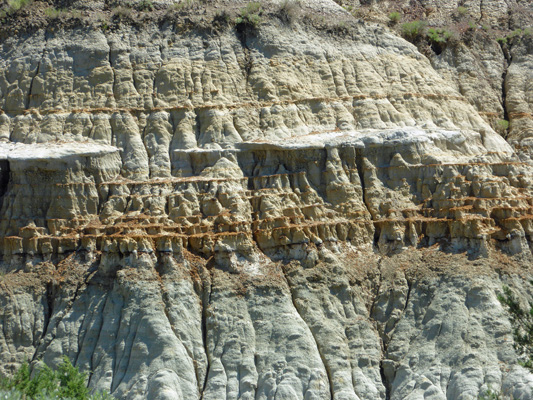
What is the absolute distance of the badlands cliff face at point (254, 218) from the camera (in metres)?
31.0

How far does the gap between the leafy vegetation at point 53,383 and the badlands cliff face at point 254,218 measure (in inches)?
66.1

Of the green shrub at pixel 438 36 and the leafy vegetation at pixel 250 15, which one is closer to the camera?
the leafy vegetation at pixel 250 15

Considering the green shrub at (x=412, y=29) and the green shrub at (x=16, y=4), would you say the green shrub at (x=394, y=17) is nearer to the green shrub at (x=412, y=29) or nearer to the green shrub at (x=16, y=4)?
the green shrub at (x=412, y=29)

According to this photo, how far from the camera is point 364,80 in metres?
40.2

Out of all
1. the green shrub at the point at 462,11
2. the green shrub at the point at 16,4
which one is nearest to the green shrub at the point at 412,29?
the green shrub at the point at 462,11

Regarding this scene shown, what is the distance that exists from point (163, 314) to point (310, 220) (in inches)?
332

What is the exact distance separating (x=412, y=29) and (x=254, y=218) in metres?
18.6

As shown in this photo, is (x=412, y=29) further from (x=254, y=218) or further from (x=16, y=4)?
(x=16, y=4)

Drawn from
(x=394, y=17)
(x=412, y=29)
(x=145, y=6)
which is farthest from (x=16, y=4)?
(x=412, y=29)

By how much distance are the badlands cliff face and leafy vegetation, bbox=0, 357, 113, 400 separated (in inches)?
66.1

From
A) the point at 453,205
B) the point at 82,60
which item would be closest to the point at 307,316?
the point at 453,205

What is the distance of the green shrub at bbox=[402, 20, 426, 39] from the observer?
45344 mm

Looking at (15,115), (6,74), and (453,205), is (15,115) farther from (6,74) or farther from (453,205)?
(453,205)

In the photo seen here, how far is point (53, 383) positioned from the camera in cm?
2848
